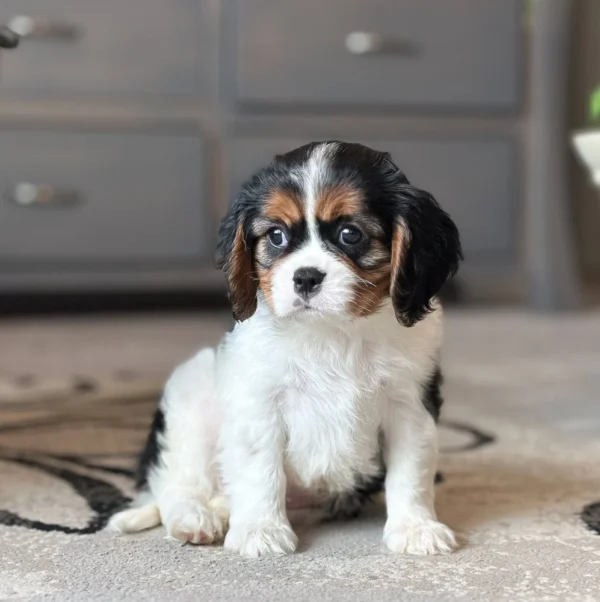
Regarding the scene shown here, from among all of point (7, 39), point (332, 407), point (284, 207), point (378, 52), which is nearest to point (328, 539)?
point (332, 407)

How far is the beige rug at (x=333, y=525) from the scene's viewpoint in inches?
43.4

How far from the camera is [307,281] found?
3.85 ft

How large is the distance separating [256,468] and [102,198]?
88.3 inches

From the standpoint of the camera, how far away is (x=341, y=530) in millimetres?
1331

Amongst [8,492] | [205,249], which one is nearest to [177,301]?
[205,249]

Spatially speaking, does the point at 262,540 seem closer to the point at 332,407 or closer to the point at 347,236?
the point at 332,407

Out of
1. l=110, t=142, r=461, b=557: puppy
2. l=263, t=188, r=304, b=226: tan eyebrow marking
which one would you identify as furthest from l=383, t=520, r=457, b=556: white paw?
l=263, t=188, r=304, b=226: tan eyebrow marking

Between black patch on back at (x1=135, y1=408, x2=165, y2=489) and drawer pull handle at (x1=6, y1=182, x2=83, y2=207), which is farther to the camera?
drawer pull handle at (x1=6, y1=182, x2=83, y2=207)

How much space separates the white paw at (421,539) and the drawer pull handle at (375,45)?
2511mm

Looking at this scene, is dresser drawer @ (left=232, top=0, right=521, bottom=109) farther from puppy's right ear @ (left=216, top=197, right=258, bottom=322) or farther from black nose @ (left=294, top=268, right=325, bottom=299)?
black nose @ (left=294, top=268, right=325, bottom=299)

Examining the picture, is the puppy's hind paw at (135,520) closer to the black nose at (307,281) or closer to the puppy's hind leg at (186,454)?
the puppy's hind leg at (186,454)

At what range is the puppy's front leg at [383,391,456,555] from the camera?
50.1 inches

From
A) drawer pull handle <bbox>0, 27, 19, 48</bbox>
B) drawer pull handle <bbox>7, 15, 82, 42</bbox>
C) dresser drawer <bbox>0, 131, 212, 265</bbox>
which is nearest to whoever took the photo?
drawer pull handle <bbox>0, 27, 19, 48</bbox>

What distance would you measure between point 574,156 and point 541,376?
5.77ft
